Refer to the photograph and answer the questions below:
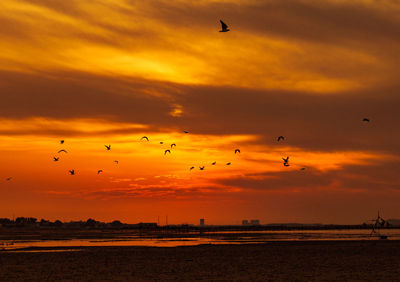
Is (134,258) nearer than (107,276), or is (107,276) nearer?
(107,276)

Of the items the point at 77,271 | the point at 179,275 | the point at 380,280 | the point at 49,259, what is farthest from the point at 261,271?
the point at 49,259

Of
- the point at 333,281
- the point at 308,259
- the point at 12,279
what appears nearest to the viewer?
the point at 333,281

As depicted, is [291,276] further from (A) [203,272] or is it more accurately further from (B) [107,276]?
(B) [107,276]

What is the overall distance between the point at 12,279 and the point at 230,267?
48.3 ft

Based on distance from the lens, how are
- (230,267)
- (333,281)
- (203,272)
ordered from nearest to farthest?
(333,281), (203,272), (230,267)

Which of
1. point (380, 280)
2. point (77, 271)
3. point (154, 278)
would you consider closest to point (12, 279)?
point (77, 271)

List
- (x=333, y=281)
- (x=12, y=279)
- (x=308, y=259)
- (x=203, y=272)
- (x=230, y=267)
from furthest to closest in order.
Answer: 1. (x=308, y=259)
2. (x=230, y=267)
3. (x=203, y=272)
4. (x=12, y=279)
5. (x=333, y=281)

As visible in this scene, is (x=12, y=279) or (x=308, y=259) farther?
(x=308, y=259)

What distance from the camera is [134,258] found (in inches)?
1799

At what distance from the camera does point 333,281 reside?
2977 cm

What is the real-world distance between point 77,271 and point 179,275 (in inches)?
292

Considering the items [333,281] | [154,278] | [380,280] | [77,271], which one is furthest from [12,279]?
[380,280]

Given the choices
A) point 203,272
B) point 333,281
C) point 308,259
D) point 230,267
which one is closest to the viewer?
point 333,281

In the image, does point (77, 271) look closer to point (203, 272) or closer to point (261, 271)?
point (203, 272)
